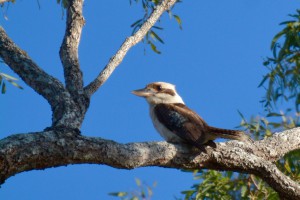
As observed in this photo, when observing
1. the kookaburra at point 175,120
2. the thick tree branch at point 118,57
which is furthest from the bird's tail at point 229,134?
the thick tree branch at point 118,57

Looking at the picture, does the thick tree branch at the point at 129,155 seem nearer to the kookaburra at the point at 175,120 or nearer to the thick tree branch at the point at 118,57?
the kookaburra at the point at 175,120

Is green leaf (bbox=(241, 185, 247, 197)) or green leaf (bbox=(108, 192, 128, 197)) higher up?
green leaf (bbox=(108, 192, 128, 197))

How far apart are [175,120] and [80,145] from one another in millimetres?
1364

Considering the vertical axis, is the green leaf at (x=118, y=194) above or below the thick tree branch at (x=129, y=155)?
above

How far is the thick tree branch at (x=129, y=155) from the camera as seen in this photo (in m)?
2.25

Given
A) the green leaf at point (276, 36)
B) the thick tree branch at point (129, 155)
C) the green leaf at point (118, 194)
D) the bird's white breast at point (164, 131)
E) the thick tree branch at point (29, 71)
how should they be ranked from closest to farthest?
the thick tree branch at point (129, 155)
the thick tree branch at point (29, 71)
the bird's white breast at point (164, 131)
the green leaf at point (118, 194)
the green leaf at point (276, 36)

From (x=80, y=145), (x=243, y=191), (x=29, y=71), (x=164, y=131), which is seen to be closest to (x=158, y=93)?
(x=164, y=131)

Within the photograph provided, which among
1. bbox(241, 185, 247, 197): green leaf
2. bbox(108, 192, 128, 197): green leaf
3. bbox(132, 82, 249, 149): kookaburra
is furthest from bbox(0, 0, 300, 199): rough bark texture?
bbox(108, 192, 128, 197): green leaf

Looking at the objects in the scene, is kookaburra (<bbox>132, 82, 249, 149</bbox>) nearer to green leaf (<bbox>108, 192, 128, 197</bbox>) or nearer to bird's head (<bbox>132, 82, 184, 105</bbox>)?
bird's head (<bbox>132, 82, 184, 105</bbox>)

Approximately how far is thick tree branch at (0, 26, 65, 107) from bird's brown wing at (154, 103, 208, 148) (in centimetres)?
77

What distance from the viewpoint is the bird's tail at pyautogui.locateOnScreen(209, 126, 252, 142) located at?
329 centimetres

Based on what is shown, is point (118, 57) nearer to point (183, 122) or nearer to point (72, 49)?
point (72, 49)

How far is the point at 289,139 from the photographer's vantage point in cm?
349

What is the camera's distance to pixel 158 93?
4.25 meters
